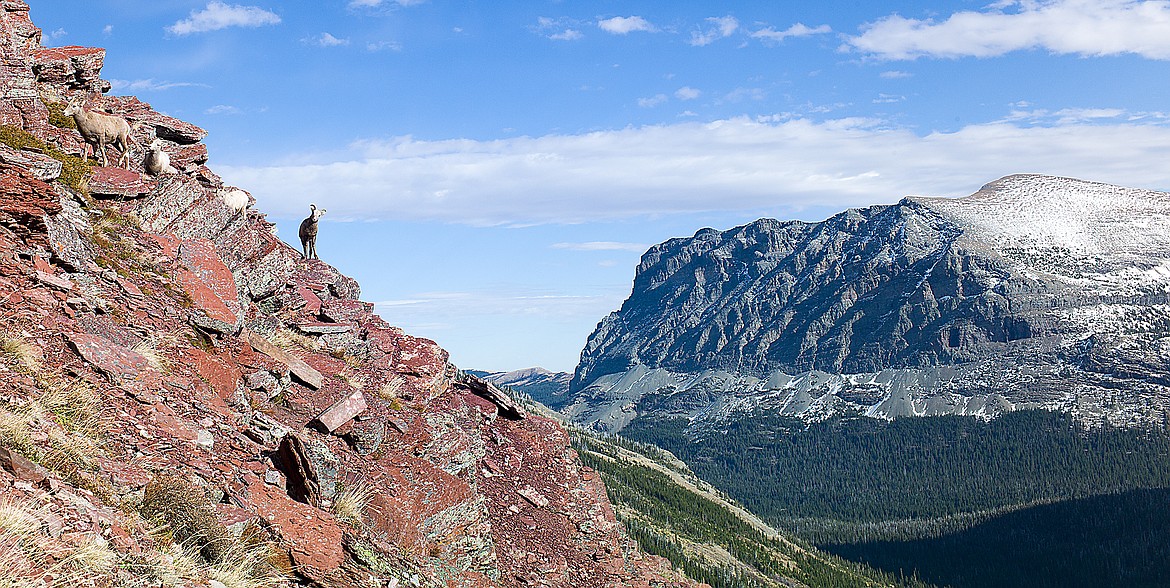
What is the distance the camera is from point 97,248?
23719 mm

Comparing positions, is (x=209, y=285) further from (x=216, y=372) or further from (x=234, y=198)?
(x=234, y=198)

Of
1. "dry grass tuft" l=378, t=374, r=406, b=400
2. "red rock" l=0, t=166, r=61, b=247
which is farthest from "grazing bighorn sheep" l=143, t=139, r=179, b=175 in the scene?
"dry grass tuft" l=378, t=374, r=406, b=400

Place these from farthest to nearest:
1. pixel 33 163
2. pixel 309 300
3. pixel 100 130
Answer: pixel 309 300
pixel 100 130
pixel 33 163

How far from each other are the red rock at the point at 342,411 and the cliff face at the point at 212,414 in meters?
0.07

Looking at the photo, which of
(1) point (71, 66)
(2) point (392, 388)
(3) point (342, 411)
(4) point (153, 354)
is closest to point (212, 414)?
(4) point (153, 354)

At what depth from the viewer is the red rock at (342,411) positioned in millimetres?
26062

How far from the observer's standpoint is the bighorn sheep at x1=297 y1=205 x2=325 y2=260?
4116cm

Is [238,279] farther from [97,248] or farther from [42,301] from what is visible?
[42,301]

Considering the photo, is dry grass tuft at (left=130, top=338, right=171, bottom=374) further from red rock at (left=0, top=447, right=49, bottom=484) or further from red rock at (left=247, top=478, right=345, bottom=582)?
red rock at (left=0, top=447, right=49, bottom=484)

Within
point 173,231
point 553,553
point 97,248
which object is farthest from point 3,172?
point 553,553

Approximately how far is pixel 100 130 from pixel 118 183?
3.95 metres

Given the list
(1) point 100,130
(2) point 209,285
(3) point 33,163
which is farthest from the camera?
(1) point 100,130

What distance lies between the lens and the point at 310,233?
4125 cm

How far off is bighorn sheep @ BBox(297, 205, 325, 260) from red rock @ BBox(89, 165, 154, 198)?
10.8 metres
